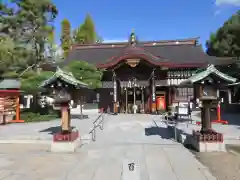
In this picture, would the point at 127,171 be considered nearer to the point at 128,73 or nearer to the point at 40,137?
the point at 40,137

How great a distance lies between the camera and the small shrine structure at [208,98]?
889 centimetres

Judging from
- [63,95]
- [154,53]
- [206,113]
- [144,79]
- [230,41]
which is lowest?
[206,113]

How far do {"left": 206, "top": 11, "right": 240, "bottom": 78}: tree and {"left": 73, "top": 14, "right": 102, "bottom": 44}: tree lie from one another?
2375 centimetres

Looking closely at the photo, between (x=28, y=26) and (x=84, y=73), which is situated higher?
(x=28, y=26)

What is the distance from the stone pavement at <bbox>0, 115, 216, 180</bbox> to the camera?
20.7 ft

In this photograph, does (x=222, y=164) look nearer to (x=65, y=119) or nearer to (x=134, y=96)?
(x=65, y=119)

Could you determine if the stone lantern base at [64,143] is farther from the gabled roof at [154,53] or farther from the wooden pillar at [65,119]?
the gabled roof at [154,53]

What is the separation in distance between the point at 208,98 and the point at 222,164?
2.77 m

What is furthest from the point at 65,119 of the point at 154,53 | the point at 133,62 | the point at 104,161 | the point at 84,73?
the point at 154,53

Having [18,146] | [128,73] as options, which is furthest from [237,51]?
[18,146]

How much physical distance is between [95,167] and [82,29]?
161ft

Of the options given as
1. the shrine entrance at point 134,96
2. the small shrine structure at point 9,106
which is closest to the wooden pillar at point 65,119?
the small shrine structure at point 9,106

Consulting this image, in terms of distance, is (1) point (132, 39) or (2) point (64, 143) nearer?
(2) point (64, 143)

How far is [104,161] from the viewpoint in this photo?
25.0 ft
